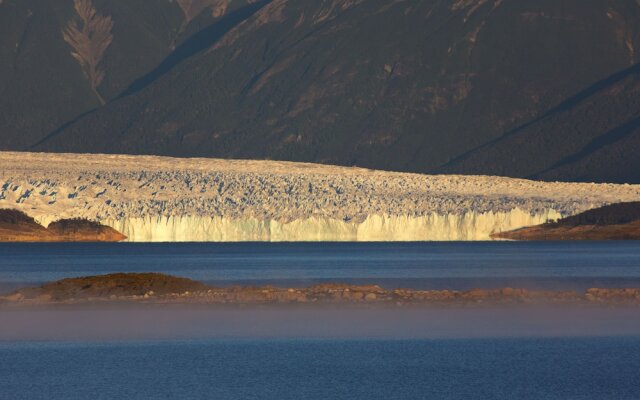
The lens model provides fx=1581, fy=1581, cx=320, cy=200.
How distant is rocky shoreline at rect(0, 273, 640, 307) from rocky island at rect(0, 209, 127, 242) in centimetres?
4686

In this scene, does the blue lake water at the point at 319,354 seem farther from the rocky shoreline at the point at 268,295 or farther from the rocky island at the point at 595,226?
the rocky island at the point at 595,226

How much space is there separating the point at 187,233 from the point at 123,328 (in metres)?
57.7

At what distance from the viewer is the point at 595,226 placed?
10788 cm

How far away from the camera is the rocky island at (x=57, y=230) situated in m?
94.8

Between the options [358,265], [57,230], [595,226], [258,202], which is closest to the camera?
[358,265]

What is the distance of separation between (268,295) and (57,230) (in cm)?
5093

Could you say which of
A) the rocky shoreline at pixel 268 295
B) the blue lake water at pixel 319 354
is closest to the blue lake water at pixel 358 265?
the rocky shoreline at pixel 268 295

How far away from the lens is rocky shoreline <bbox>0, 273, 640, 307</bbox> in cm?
4453

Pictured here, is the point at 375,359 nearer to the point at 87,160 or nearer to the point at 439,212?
the point at 439,212

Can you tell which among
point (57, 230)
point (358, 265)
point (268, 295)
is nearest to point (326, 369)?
point (268, 295)

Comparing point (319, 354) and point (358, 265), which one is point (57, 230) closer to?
point (358, 265)

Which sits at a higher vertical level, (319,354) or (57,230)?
(57,230)

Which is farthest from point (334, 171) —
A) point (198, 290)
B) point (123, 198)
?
point (198, 290)

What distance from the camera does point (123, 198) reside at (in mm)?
94250
